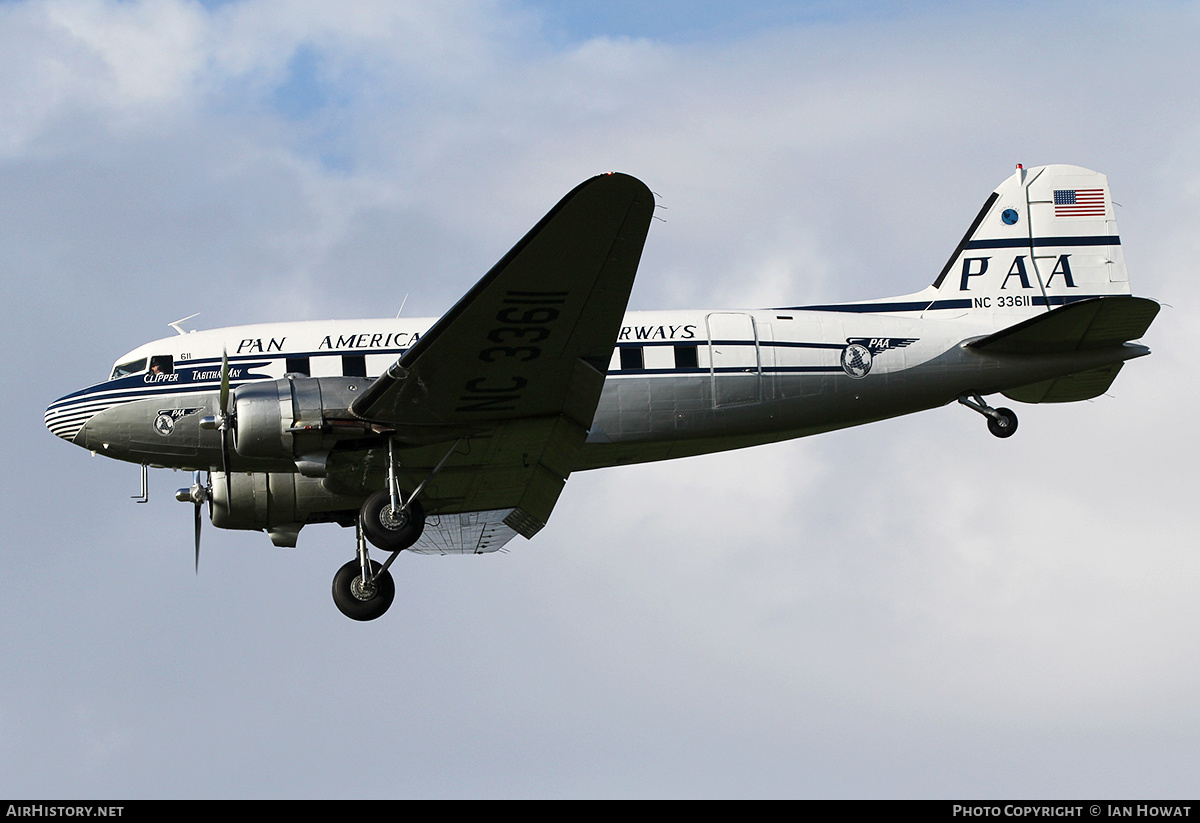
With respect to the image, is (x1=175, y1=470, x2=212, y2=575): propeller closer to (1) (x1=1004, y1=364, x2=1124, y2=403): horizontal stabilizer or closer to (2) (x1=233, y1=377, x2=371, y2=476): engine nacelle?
(2) (x1=233, y1=377, x2=371, y2=476): engine nacelle

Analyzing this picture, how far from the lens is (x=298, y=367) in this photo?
21516 mm

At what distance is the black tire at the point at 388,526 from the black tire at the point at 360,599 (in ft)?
6.66

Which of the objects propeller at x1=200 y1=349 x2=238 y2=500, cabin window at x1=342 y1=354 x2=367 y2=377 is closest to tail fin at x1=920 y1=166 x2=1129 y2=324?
cabin window at x1=342 y1=354 x2=367 y2=377

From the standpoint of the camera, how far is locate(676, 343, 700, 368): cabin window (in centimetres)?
2161

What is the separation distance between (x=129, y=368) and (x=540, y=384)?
6.43 m

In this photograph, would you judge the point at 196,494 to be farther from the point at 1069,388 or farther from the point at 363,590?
the point at 1069,388

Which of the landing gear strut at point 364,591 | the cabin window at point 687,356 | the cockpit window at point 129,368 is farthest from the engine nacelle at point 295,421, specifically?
the cabin window at point 687,356

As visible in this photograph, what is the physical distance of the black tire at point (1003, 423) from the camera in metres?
23.0

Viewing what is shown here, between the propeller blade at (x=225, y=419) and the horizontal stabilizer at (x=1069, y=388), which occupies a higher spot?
the horizontal stabilizer at (x=1069, y=388)

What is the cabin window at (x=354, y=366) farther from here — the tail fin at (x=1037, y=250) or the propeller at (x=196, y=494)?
the tail fin at (x=1037, y=250)

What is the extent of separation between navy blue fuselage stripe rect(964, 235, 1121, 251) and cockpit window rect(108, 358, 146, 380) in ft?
43.0

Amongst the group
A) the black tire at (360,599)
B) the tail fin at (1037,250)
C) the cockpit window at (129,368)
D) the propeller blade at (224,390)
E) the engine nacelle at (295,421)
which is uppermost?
the tail fin at (1037,250)
